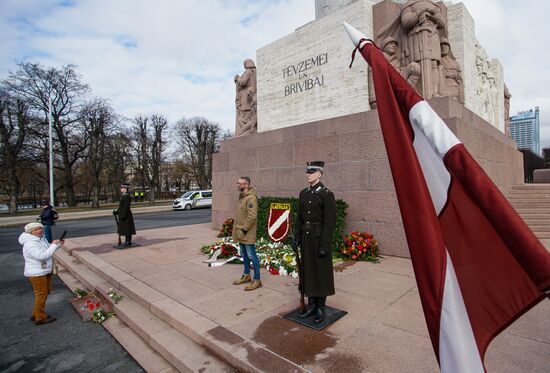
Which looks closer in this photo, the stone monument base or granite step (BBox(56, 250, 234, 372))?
granite step (BBox(56, 250, 234, 372))

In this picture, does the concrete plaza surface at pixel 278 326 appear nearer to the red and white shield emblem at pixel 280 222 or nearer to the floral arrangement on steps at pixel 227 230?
the red and white shield emblem at pixel 280 222

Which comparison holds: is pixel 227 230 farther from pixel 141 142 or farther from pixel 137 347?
pixel 141 142

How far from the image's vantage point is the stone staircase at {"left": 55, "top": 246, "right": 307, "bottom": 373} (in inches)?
125

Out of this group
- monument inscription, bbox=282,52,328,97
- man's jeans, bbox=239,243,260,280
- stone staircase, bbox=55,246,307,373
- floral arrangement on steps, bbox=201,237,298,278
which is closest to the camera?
stone staircase, bbox=55,246,307,373

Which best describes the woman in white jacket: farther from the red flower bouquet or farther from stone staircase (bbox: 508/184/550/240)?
stone staircase (bbox: 508/184/550/240)

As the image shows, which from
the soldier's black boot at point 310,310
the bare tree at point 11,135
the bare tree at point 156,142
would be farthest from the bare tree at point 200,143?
the soldier's black boot at point 310,310

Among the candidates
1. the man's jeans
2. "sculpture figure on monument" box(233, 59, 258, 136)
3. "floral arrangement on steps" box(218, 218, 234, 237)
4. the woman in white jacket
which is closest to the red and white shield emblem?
the man's jeans

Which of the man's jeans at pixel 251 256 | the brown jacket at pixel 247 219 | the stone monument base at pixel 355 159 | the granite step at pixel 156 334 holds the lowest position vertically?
the granite step at pixel 156 334

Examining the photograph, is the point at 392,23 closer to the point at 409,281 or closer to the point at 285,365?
the point at 409,281

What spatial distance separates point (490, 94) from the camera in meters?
10.4

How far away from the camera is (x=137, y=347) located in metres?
3.94

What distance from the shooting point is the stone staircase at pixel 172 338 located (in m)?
3.19

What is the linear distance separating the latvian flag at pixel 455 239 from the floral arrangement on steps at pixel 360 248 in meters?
5.36

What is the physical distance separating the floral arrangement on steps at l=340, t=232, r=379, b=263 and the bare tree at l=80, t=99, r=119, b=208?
34.0 metres
